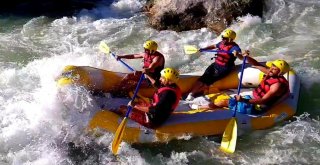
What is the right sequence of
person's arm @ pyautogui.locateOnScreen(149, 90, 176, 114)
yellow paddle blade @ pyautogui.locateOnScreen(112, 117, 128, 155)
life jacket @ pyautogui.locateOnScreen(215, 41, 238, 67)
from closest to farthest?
yellow paddle blade @ pyautogui.locateOnScreen(112, 117, 128, 155) → person's arm @ pyautogui.locateOnScreen(149, 90, 176, 114) → life jacket @ pyautogui.locateOnScreen(215, 41, 238, 67)

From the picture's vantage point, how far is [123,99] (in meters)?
8.50

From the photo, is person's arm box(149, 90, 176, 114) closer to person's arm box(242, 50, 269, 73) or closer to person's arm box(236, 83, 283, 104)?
person's arm box(236, 83, 283, 104)

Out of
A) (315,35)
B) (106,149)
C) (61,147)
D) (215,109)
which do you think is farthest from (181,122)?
(315,35)

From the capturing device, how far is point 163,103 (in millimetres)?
7457

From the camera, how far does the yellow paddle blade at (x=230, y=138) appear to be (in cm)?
753

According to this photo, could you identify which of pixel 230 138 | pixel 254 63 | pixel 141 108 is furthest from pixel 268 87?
pixel 141 108

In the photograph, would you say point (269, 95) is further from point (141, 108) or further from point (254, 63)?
point (141, 108)

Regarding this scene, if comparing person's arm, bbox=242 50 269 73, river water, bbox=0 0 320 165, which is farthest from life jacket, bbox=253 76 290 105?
river water, bbox=0 0 320 165

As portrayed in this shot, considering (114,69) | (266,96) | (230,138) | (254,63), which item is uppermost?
(254,63)

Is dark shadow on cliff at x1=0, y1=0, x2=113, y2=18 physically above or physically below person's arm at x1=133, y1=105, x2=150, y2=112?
above

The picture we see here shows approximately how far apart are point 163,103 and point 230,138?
120 centimetres

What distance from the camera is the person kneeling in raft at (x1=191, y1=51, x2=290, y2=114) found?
793 cm

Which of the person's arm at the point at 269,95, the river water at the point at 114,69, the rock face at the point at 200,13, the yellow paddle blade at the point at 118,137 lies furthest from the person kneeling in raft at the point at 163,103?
the rock face at the point at 200,13

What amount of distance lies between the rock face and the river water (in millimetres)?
235
